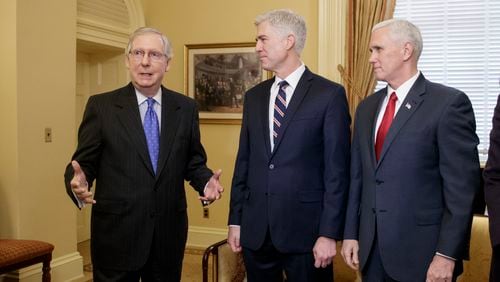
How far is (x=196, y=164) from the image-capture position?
227 centimetres

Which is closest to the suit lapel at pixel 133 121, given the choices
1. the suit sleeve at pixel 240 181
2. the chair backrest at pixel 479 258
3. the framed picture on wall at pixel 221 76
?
the suit sleeve at pixel 240 181

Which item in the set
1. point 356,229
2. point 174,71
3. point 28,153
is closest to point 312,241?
point 356,229

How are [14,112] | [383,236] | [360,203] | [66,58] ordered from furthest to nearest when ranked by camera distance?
[66,58]
[14,112]
[360,203]
[383,236]

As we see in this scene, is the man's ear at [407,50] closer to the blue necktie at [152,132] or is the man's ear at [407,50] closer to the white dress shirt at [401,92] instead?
the white dress shirt at [401,92]

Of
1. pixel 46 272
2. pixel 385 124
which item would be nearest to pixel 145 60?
pixel 385 124

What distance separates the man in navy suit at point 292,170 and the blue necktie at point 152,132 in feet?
1.27

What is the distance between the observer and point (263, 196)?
82.0 inches

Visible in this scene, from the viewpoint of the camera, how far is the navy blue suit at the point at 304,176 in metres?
2.01

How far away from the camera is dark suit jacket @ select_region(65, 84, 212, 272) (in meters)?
2.01

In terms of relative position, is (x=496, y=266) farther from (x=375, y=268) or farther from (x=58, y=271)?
(x=58, y=271)

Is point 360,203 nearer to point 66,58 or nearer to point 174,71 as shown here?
point 66,58

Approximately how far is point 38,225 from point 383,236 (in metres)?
2.78

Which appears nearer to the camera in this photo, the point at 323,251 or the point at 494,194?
the point at 494,194

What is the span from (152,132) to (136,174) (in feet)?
0.62
